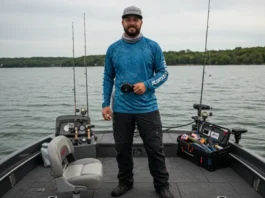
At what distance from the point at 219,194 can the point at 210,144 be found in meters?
0.99

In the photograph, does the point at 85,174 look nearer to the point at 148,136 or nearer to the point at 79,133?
the point at 148,136

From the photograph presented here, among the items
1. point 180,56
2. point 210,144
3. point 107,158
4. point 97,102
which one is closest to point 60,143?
point 107,158

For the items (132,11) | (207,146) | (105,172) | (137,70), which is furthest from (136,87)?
(207,146)

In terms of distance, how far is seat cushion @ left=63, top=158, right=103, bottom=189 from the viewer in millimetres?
2619

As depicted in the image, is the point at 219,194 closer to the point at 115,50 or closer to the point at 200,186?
the point at 200,186

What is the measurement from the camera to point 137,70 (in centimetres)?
270

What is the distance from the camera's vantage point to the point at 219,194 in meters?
3.11

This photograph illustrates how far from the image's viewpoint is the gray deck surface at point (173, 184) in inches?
122

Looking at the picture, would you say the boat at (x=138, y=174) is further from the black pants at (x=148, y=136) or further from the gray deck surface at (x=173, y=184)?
the black pants at (x=148, y=136)

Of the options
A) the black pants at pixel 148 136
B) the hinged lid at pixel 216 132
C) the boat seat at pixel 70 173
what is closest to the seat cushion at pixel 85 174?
the boat seat at pixel 70 173

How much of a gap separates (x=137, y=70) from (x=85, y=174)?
1.15 m

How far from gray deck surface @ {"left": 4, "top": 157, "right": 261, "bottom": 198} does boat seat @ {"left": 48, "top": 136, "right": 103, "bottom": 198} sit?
0.44m

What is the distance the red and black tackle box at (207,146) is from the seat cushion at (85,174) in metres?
1.63

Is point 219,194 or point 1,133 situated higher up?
point 219,194
